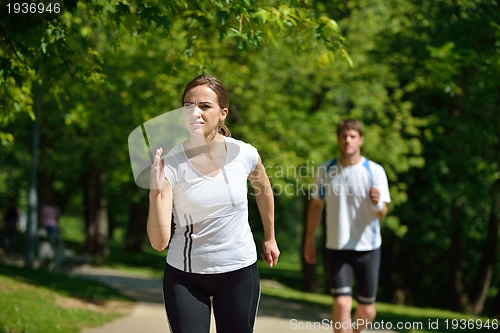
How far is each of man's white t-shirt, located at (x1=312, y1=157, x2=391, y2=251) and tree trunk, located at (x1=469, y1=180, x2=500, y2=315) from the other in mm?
10989

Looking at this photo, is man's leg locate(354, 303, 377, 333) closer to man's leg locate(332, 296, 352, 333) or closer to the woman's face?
man's leg locate(332, 296, 352, 333)

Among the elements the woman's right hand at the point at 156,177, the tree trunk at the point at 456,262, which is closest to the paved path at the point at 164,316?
the woman's right hand at the point at 156,177

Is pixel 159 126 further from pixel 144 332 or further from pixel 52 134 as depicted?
pixel 52 134

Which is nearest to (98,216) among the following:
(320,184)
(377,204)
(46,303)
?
(46,303)

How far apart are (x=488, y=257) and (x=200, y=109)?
1550cm

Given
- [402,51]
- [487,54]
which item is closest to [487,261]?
[402,51]

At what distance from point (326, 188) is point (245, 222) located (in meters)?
2.82

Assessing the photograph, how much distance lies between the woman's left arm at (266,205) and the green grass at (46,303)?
14.0 ft

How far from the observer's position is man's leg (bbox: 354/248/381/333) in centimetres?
637

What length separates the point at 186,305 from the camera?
12.1 ft

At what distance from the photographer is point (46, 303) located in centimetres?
975

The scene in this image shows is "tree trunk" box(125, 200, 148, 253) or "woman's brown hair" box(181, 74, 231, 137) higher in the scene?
"woman's brown hair" box(181, 74, 231, 137)

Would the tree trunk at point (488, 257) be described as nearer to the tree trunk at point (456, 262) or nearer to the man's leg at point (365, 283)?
the tree trunk at point (456, 262)

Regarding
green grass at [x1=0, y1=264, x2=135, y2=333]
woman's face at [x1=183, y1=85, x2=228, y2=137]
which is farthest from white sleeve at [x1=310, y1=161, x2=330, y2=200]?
green grass at [x1=0, y1=264, x2=135, y2=333]
